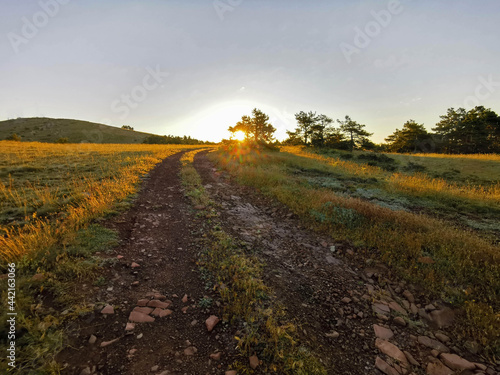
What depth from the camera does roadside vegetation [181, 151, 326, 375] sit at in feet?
9.16

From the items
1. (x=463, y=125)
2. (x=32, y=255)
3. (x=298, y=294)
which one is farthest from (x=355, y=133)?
(x=32, y=255)

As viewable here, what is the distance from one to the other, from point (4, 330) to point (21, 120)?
4823 inches

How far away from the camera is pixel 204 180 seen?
13.2 m

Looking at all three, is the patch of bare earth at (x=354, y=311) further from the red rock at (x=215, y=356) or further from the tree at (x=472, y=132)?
the tree at (x=472, y=132)

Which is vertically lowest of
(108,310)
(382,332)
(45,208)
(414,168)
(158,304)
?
(382,332)

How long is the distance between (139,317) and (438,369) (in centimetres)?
Answer: 460

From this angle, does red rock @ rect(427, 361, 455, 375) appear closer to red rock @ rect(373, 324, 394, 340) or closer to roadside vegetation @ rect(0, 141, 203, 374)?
red rock @ rect(373, 324, 394, 340)

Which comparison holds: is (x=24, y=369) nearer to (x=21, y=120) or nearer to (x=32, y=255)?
(x=32, y=255)

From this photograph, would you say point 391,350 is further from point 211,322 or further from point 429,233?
point 429,233

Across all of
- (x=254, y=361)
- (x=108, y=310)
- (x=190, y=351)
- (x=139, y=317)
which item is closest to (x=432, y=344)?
(x=254, y=361)

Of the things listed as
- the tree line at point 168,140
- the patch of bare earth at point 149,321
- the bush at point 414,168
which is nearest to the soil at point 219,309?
the patch of bare earth at point 149,321

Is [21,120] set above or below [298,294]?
above

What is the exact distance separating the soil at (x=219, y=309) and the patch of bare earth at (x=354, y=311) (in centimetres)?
2

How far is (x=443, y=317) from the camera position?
12.4 feet
